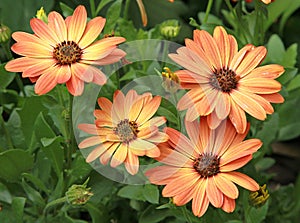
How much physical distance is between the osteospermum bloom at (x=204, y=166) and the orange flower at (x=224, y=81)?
0.07 ft

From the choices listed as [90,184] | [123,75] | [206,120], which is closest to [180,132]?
[206,120]

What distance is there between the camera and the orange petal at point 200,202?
65cm

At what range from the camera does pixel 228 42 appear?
2.40 feet

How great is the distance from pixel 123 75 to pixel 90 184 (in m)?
0.21

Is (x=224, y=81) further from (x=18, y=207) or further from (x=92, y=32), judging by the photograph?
(x=18, y=207)

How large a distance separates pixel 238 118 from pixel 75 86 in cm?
17

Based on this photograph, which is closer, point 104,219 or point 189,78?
point 189,78

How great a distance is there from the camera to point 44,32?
74 cm

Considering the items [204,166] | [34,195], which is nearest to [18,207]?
[34,195]

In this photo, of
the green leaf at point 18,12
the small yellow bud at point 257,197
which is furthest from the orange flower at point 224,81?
the green leaf at point 18,12

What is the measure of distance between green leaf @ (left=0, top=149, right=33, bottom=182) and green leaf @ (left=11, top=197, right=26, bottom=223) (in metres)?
0.04

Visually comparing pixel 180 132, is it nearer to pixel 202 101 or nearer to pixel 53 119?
pixel 202 101

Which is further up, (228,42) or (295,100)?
(228,42)

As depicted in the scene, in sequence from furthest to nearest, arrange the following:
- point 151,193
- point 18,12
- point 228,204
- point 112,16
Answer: point 18,12 < point 112,16 < point 151,193 < point 228,204
